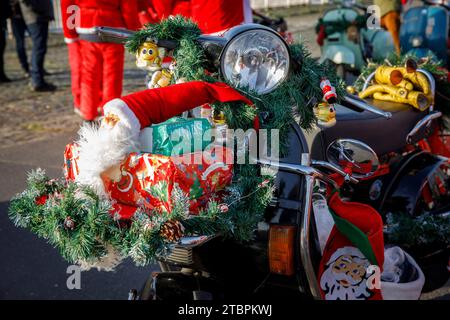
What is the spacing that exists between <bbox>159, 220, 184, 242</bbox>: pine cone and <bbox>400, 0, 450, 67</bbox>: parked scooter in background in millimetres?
5643

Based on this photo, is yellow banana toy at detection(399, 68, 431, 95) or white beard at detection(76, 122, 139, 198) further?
yellow banana toy at detection(399, 68, 431, 95)

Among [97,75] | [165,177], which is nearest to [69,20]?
[97,75]

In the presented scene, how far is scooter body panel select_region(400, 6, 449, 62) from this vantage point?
6.59 metres

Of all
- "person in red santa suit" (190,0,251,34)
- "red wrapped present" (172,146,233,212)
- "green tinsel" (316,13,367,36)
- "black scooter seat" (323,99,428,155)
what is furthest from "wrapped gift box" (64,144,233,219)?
"green tinsel" (316,13,367,36)

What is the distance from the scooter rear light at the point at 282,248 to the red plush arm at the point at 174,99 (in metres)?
0.41

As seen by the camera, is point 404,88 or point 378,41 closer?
point 404,88

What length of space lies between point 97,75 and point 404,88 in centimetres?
332

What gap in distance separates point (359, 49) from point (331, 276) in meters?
5.19

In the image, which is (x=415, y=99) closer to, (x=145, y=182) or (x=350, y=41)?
(x=145, y=182)

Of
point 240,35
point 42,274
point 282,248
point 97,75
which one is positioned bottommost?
point 42,274

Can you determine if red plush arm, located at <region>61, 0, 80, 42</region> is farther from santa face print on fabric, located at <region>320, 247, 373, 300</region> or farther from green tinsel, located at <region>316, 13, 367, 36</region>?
santa face print on fabric, located at <region>320, 247, 373, 300</region>

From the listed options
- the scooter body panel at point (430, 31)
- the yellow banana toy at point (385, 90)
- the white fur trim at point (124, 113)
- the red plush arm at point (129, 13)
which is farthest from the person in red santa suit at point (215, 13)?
the white fur trim at point (124, 113)

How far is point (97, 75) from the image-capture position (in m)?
5.45

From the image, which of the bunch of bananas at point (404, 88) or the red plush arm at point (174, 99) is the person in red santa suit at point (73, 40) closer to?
the bunch of bananas at point (404, 88)
